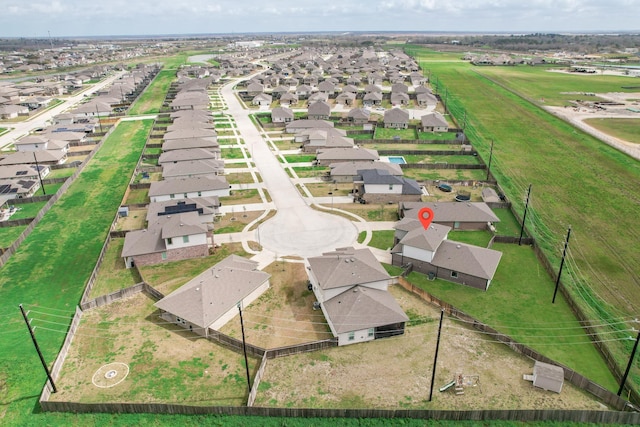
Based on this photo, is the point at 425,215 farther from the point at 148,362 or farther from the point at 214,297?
the point at 148,362

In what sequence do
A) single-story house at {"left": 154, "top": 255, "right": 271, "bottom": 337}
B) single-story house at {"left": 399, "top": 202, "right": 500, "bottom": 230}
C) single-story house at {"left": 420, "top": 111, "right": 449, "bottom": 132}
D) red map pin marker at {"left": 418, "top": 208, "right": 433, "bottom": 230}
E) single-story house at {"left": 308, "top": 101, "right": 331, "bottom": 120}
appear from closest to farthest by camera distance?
1. single-story house at {"left": 154, "top": 255, "right": 271, "bottom": 337}
2. red map pin marker at {"left": 418, "top": 208, "right": 433, "bottom": 230}
3. single-story house at {"left": 399, "top": 202, "right": 500, "bottom": 230}
4. single-story house at {"left": 420, "top": 111, "right": 449, "bottom": 132}
5. single-story house at {"left": 308, "top": 101, "right": 331, "bottom": 120}

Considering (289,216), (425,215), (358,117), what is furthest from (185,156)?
(358,117)

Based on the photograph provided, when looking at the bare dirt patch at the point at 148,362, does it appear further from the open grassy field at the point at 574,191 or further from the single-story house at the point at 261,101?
the single-story house at the point at 261,101

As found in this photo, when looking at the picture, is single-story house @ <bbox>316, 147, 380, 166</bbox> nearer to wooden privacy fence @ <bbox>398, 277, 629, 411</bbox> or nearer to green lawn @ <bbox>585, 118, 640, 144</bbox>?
wooden privacy fence @ <bbox>398, 277, 629, 411</bbox>

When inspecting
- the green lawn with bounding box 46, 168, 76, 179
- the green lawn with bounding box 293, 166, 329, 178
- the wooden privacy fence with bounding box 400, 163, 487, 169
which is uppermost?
the wooden privacy fence with bounding box 400, 163, 487, 169

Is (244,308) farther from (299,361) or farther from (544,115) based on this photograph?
(544,115)

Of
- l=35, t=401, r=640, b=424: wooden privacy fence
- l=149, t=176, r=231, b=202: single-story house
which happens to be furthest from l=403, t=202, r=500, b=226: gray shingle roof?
l=149, t=176, r=231, b=202: single-story house
